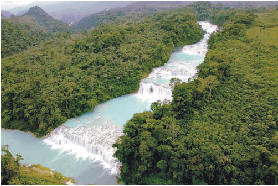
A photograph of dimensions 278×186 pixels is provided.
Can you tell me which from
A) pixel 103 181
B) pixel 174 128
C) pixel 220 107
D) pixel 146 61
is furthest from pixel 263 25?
pixel 103 181

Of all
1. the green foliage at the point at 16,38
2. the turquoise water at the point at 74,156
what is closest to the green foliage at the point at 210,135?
the turquoise water at the point at 74,156

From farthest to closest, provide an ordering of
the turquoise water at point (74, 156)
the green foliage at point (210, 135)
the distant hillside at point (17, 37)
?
the distant hillside at point (17, 37) → the turquoise water at point (74, 156) → the green foliage at point (210, 135)

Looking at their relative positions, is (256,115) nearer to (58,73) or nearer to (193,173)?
(193,173)

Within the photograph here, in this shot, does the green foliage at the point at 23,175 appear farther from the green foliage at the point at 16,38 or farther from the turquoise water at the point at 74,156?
the green foliage at the point at 16,38

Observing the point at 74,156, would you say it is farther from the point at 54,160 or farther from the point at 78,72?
the point at 78,72

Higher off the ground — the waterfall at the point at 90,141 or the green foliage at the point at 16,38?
the green foliage at the point at 16,38

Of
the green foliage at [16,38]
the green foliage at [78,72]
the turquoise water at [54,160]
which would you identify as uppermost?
the green foliage at [16,38]

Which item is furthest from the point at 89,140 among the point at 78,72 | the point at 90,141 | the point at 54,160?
the point at 78,72
